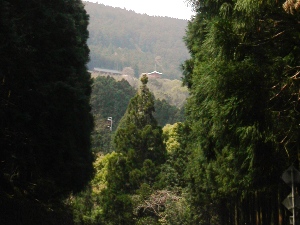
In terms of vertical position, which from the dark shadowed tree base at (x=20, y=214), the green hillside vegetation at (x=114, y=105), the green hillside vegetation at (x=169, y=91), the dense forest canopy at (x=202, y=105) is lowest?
the dark shadowed tree base at (x=20, y=214)

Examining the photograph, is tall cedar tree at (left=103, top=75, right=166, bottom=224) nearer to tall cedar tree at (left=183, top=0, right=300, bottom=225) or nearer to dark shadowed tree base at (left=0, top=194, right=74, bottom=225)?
dark shadowed tree base at (left=0, top=194, right=74, bottom=225)

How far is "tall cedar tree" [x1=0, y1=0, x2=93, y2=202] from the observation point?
18719 mm

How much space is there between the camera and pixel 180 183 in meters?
48.4

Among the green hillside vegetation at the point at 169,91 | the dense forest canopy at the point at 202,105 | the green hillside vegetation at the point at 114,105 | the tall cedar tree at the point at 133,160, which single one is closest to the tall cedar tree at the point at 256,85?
the dense forest canopy at the point at 202,105

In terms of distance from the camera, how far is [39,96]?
1972cm

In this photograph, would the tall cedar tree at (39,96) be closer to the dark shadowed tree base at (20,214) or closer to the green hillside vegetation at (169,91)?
the dark shadowed tree base at (20,214)

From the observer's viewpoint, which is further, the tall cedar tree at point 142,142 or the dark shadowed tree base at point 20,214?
the tall cedar tree at point 142,142

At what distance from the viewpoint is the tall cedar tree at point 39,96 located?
737 inches

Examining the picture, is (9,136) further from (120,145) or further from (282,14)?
(120,145)

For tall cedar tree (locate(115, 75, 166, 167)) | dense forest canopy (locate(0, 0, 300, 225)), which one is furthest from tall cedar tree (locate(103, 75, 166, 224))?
dense forest canopy (locate(0, 0, 300, 225))

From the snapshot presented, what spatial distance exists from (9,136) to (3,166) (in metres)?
1.91

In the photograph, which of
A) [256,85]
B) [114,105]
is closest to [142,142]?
[114,105]

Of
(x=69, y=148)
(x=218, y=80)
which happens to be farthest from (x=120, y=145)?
(x=218, y=80)

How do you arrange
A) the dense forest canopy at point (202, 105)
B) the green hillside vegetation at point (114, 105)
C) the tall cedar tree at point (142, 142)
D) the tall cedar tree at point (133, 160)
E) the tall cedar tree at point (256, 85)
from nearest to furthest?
1. the tall cedar tree at point (256, 85)
2. the dense forest canopy at point (202, 105)
3. the tall cedar tree at point (133, 160)
4. the tall cedar tree at point (142, 142)
5. the green hillside vegetation at point (114, 105)
